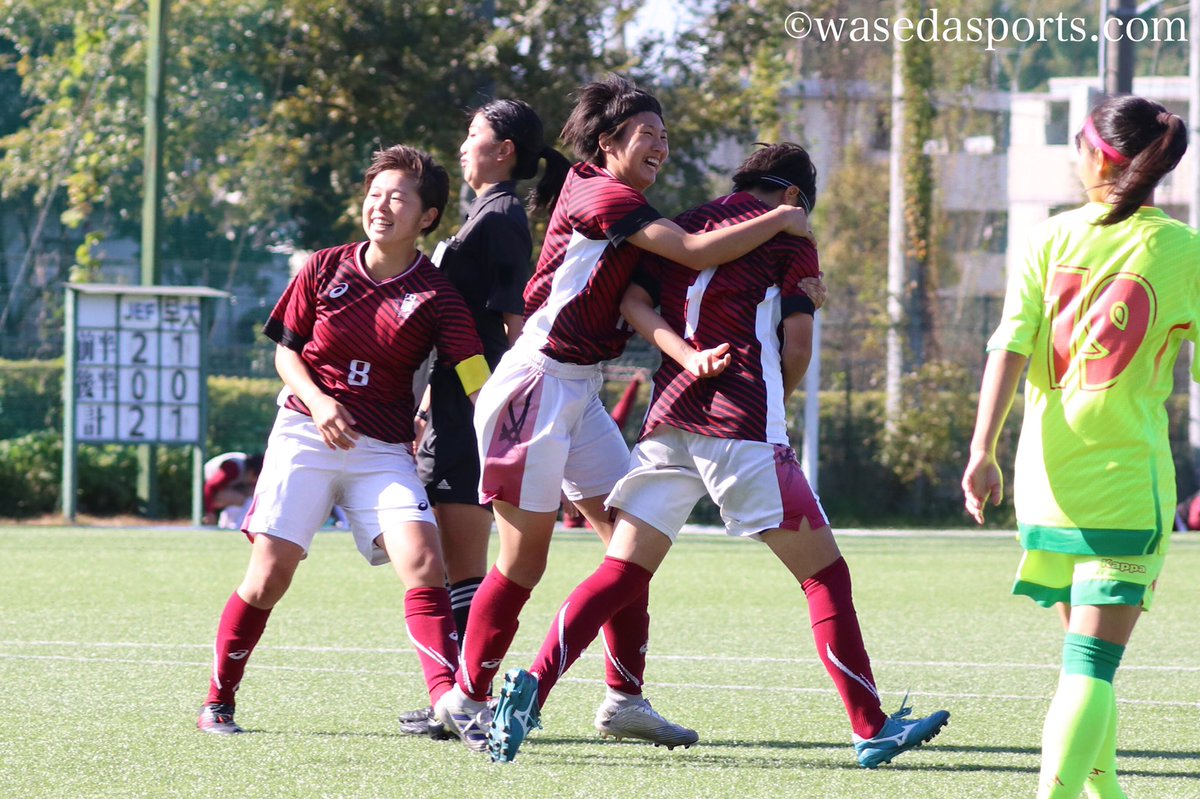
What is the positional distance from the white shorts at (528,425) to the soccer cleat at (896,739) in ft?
3.29

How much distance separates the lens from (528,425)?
4.26m

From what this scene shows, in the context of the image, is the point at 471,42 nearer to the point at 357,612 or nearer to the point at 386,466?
the point at 357,612

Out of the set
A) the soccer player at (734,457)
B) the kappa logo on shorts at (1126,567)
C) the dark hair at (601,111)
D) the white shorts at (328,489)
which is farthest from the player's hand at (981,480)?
the white shorts at (328,489)

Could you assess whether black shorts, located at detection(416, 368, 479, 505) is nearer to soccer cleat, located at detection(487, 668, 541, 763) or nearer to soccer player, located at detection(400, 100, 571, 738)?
soccer player, located at detection(400, 100, 571, 738)

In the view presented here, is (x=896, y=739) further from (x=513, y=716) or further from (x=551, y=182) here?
(x=551, y=182)

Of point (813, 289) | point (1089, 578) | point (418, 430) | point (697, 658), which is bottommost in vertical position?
point (697, 658)

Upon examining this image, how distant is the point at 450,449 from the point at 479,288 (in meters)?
0.49

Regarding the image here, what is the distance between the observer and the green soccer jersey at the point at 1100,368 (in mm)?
3326

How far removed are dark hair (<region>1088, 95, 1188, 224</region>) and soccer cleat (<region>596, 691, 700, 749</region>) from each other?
1.90 metres

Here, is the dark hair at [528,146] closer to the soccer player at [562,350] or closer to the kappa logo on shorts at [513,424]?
the soccer player at [562,350]

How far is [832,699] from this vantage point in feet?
17.9

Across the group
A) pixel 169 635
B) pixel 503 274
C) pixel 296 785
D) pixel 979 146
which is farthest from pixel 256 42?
pixel 296 785

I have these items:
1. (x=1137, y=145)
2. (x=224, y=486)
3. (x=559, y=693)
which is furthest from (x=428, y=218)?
(x=224, y=486)

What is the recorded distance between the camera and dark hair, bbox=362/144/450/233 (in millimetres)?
4680
